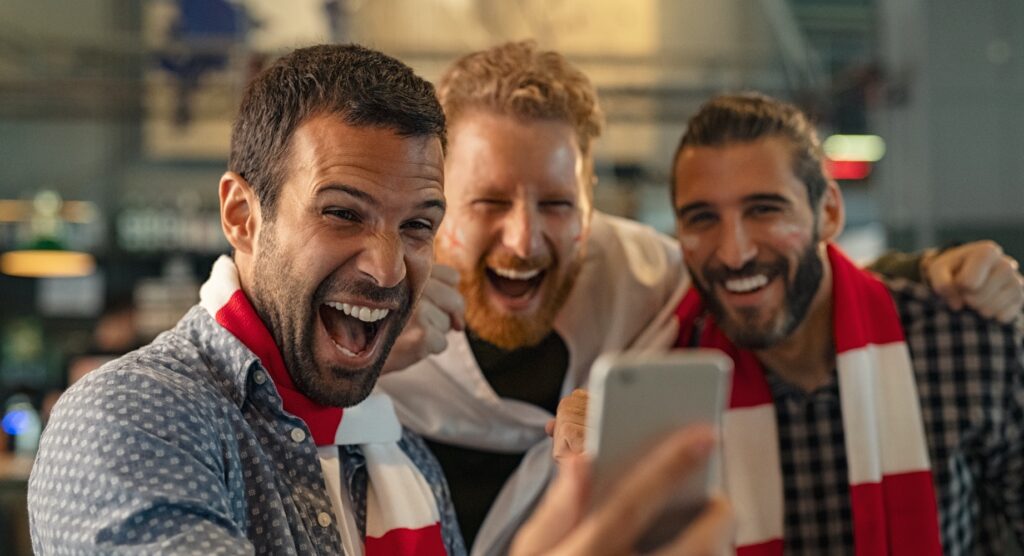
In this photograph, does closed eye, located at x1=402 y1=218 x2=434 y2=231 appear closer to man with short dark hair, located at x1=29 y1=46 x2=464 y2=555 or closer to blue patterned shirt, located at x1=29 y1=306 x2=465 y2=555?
man with short dark hair, located at x1=29 y1=46 x2=464 y2=555

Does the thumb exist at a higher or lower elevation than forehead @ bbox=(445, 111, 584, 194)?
lower

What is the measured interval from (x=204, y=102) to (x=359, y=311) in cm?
1004

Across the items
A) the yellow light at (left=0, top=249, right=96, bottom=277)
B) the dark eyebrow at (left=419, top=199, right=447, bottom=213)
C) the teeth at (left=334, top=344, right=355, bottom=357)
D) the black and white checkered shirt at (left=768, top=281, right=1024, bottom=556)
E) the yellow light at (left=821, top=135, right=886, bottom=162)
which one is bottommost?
the black and white checkered shirt at (left=768, top=281, right=1024, bottom=556)

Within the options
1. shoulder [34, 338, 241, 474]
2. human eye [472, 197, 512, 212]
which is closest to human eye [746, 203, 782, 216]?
human eye [472, 197, 512, 212]

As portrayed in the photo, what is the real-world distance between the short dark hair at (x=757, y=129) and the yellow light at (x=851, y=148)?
803cm

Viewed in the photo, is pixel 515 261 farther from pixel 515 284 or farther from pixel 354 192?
pixel 354 192

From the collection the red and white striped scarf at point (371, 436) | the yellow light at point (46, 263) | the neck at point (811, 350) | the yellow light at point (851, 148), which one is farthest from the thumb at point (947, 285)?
the yellow light at point (46, 263)

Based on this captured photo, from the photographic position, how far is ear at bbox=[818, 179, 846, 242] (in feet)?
8.29

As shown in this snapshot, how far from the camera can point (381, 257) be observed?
1616 millimetres

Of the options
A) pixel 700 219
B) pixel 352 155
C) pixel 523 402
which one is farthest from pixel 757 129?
pixel 352 155

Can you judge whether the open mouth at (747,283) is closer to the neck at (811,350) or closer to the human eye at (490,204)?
the neck at (811,350)

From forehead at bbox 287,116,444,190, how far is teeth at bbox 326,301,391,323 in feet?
0.56

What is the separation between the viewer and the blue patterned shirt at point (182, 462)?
131 centimetres

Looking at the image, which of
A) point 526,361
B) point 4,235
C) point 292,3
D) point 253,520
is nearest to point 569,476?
point 253,520
